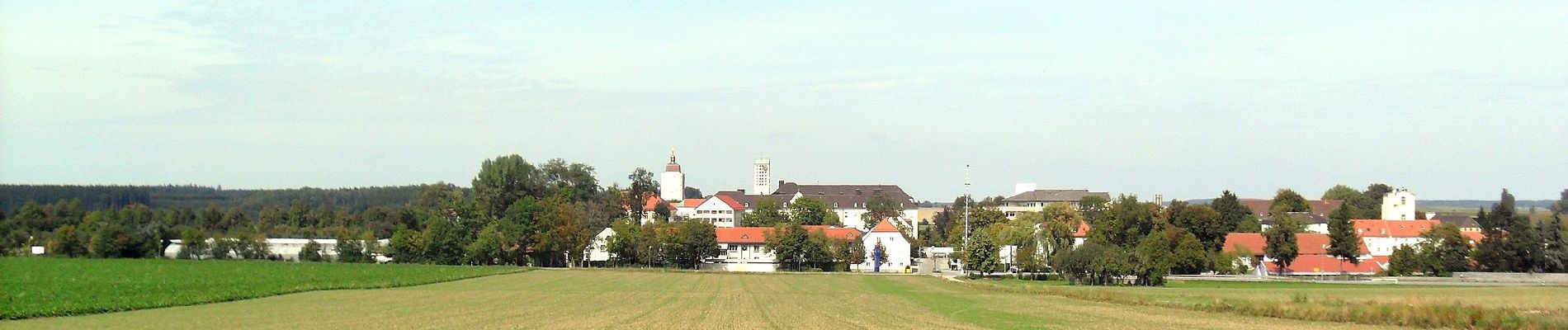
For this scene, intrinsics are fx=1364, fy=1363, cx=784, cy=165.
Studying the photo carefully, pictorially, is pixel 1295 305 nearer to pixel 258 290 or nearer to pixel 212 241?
pixel 258 290

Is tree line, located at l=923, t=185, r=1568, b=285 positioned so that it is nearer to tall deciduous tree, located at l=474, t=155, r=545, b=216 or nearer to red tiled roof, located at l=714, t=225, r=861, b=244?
red tiled roof, located at l=714, t=225, r=861, b=244

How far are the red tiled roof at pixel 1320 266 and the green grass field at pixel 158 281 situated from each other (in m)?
58.4

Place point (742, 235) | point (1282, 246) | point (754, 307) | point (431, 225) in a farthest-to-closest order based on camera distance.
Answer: point (742, 235)
point (431, 225)
point (1282, 246)
point (754, 307)

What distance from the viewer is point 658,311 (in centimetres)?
4275

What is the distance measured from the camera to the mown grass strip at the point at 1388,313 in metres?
34.6

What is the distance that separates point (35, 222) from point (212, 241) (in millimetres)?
21200

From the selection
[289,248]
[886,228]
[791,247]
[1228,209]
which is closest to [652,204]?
[289,248]

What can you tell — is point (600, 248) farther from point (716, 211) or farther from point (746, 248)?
point (716, 211)

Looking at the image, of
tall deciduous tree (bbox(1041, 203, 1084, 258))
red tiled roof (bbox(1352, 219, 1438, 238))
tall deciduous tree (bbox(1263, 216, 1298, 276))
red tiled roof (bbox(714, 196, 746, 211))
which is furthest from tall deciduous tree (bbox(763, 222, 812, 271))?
red tiled roof (bbox(714, 196, 746, 211))

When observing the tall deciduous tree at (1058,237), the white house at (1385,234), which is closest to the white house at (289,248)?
the tall deciduous tree at (1058,237)

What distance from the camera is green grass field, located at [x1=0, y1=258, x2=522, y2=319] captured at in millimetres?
43938

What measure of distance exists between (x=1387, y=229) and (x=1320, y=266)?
38346 millimetres

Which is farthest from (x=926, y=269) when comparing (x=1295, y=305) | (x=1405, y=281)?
(x=1295, y=305)

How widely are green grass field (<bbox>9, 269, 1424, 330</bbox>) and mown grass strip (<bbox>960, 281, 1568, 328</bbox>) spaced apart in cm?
112
